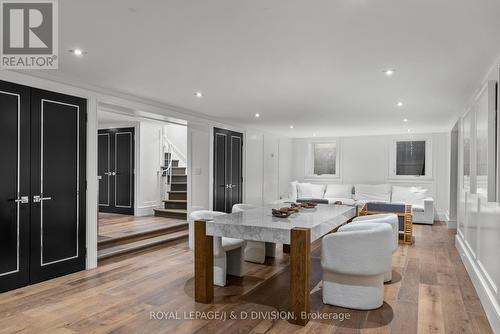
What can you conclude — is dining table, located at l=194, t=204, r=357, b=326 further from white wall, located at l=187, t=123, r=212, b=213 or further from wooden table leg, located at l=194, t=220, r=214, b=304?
white wall, located at l=187, t=123, r=212, b=213

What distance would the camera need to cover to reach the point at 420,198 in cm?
800

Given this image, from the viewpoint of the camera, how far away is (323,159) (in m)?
10.1

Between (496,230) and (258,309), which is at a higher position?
(496,230)

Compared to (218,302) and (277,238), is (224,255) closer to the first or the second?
(218,302)

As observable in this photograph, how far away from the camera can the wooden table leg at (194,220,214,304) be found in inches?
123

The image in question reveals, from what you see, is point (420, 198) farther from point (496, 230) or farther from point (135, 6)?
point (135, 6)

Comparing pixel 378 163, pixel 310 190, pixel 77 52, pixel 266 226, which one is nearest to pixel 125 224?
pixel 77 52

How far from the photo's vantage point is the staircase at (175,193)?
757 centimetres

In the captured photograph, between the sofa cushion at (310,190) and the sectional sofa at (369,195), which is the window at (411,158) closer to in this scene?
the sectional sofa at (369,195)

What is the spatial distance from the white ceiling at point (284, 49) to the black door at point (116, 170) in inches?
144

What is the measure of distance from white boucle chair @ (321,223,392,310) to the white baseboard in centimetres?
82

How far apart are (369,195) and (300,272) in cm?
659

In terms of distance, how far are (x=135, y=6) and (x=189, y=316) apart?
2.40 meters

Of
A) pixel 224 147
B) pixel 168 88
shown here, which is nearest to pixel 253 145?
pixel 224 147
